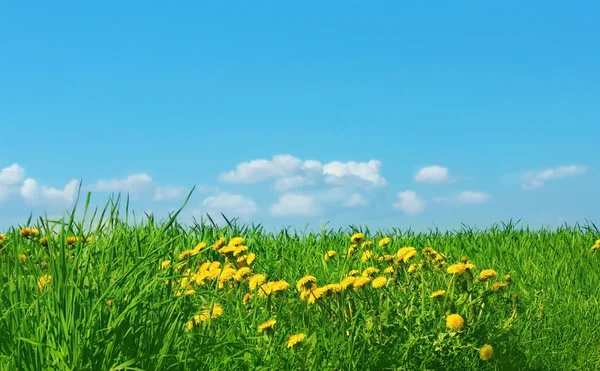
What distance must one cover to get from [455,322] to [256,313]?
130cm

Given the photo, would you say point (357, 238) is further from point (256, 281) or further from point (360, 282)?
point (360, 282)

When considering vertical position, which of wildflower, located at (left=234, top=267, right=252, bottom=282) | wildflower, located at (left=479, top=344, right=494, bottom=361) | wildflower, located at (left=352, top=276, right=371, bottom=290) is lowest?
wildflower, located at (left=479, top=344, right=494, bottom=361)

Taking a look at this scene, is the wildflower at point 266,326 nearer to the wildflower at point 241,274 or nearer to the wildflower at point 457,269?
the wildflower at point 241,274

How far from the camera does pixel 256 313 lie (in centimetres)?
489

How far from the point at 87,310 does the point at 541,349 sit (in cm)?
393

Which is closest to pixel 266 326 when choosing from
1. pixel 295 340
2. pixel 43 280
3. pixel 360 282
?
pixel 295 340

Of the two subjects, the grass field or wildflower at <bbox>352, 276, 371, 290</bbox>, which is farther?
wildflower at <bbox>352, 276, 371, 290</bbox>

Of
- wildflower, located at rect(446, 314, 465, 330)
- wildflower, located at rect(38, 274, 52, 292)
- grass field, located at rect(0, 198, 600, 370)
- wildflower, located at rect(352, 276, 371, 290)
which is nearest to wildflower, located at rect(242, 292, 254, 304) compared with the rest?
grass field, located at rect(0, 198, 600, 370)

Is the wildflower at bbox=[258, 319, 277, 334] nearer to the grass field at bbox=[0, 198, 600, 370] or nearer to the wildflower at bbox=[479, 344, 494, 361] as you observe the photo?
the grass field at bbox=[0, 198, 600, 370]

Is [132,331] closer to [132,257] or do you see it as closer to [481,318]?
[132,257]

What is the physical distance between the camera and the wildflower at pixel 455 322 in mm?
4734

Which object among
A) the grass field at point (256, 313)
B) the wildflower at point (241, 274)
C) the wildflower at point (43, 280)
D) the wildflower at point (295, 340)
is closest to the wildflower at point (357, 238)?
the grass field at point (256, 313)

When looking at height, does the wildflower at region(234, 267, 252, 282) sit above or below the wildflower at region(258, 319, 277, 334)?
above

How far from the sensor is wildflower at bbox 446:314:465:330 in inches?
186
